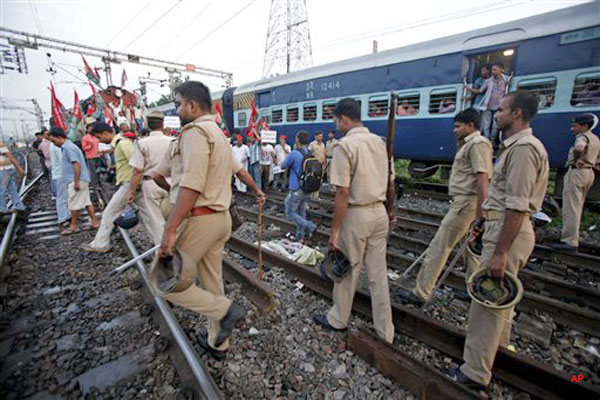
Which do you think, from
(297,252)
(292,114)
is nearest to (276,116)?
(292,114)

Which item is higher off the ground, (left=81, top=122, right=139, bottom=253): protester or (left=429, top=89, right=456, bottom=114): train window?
(left=429, top=89, right=456, bottom=114): train window

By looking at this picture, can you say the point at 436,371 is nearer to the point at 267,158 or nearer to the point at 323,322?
the point at 323,322

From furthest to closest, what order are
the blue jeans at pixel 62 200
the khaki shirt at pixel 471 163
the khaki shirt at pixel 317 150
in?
the khaki shirt at pixel 317 150 → the blue jeans at pixel 62 200 → the khaki shirt at pixel 471 163

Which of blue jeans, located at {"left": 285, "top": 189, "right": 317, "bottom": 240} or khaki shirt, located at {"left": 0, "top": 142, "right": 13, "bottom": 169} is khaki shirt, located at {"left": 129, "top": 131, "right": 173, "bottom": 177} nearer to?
blue jeans, located at {"left": 285, "top": 189, "right": 317, "bottom": 240}

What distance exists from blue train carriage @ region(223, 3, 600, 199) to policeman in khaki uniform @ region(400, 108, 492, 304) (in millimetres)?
5314

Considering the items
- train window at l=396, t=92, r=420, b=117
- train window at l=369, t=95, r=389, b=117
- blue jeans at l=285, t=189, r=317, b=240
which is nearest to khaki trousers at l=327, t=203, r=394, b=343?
blue jeans at l=285, t=189, r=317, b=240

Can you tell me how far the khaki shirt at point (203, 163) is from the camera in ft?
6.37

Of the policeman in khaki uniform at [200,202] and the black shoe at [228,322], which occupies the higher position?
the policeman in khaki uniform at [200,202]

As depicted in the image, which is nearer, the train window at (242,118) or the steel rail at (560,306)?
the steel rail at (560,306)

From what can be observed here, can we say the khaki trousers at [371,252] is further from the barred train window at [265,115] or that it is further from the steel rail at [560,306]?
the barred train window at [265,115]

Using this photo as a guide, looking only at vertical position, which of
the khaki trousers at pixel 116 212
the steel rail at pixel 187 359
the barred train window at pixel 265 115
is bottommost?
the steel rail at pixel 187 359

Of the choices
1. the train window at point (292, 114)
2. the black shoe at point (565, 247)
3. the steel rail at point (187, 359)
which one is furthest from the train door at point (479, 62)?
→ the steel rail at point (187, 359)

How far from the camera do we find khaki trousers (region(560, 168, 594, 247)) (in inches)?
182

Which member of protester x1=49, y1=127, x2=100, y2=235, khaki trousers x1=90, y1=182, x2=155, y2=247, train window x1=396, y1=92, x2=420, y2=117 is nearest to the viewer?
khaki trousers x1=90, y1=182, x2=155, y2=247
